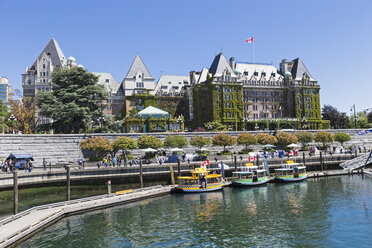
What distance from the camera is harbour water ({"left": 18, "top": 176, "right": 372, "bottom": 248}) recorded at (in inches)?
887

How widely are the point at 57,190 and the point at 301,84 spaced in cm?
8536

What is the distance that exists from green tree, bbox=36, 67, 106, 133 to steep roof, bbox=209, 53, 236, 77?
41578 mm

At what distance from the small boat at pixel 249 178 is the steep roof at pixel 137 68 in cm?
5859

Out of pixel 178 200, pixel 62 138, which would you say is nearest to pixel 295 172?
pixel 178 200

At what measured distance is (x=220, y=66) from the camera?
95.2 metres

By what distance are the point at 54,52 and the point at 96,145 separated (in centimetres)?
6662

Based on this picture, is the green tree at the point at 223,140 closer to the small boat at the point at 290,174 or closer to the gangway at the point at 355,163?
the small boat at the point at 290,174

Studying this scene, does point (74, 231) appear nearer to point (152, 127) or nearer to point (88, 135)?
point (88, 135)

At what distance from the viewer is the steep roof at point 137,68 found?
9571cm

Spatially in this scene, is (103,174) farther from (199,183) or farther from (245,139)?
(245,139)

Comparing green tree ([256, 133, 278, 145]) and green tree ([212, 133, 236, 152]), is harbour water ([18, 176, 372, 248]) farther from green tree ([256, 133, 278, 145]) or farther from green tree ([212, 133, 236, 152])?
green tree ([256, 133, 278, 145])

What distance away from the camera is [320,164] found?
56.1 metres

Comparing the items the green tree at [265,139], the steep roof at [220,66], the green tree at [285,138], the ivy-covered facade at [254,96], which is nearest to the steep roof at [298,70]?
the ivy-covered facade at [254,96]

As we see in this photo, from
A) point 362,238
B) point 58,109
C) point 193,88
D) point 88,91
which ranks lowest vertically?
point 362,238
